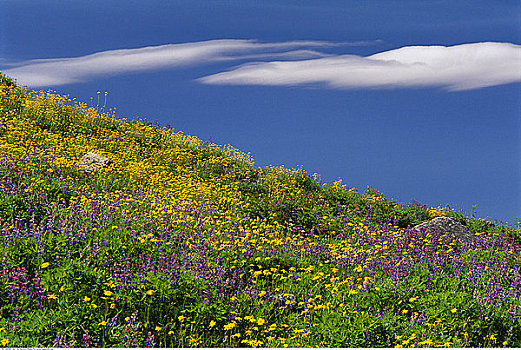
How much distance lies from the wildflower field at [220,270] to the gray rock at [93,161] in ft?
0.59

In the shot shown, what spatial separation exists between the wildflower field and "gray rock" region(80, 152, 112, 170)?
0.18 metres

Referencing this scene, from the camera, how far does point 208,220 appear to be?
26.4 ft

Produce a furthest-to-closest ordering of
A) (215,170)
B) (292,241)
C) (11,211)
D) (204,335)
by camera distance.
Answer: (215,170)
(292,241)
(11,211)
(204,335)

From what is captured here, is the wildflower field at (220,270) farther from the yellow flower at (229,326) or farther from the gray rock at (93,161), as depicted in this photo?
the gray rock at (93,161)

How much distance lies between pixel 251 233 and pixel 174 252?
204 centimetres

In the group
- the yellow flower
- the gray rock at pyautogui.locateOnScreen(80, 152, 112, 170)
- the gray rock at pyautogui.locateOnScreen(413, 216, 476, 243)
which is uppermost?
the gray rock at pyautogui.locateOnScreen(80, 152, 112, 170)

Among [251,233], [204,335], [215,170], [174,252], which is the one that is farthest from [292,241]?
[215,170]

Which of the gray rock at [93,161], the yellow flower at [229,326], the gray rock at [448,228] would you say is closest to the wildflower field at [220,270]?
the yellow flower at [229,326]

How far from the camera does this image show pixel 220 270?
584 cm

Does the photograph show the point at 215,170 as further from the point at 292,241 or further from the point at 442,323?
the point at 442,323

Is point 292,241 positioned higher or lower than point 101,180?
lower

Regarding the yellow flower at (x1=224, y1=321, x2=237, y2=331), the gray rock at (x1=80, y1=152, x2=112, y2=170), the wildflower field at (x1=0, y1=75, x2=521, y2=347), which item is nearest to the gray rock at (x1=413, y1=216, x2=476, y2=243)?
the wildflower field at (x1=0, y1=75, x2=521, y2=347)

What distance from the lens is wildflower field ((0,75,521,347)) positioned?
15.9 feet

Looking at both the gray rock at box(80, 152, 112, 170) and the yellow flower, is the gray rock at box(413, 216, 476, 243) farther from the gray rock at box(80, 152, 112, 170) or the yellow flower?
the gray rock at box(80, 152, 112, 170)
